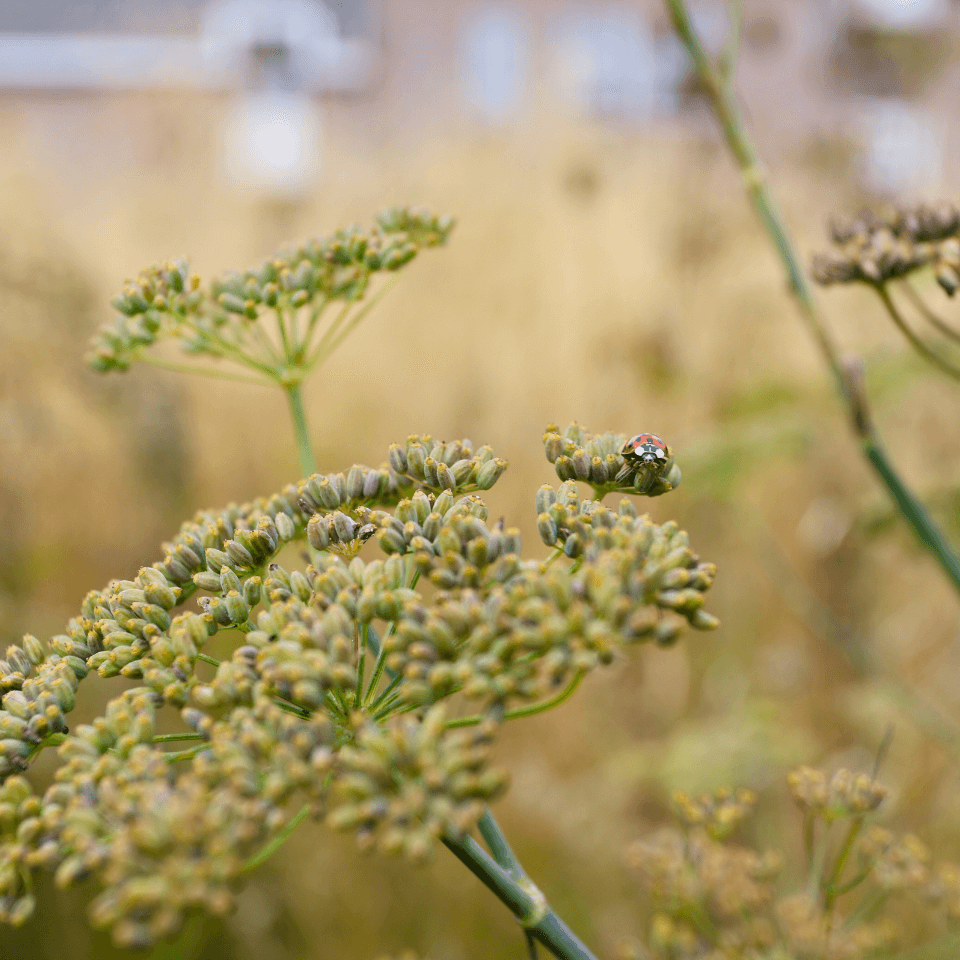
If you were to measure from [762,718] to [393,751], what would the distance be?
319 cm

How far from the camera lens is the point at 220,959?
11.6 feet

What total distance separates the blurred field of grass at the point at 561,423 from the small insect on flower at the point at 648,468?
132 cm

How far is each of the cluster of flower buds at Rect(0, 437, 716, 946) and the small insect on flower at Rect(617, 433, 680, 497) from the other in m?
0.10

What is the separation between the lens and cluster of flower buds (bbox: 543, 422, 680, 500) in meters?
1.06

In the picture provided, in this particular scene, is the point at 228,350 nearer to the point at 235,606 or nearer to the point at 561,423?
the point at 235,606

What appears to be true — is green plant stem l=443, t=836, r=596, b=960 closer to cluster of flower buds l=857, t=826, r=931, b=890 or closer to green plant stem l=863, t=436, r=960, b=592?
cluster of flower buds l=857, t=826, r=931, b=890

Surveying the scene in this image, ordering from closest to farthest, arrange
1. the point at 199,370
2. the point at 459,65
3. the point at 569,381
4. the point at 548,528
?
the point at 548,528
the point at 199,370
the point at 569,381
the point at 459,65

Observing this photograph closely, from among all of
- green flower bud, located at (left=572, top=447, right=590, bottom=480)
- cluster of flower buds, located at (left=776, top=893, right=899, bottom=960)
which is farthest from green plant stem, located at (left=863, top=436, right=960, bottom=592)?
green flower bud, located at (left=572, top=447, right=590, bottom=480)

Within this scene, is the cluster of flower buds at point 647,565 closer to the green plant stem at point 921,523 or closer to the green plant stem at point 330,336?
the green plant stem at point 330,336

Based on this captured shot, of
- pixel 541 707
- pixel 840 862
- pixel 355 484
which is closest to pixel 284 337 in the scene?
pixel 355 484

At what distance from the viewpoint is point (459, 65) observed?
9.67m

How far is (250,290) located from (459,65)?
31.7 ft

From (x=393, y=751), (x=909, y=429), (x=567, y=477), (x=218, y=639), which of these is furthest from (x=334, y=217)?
(x=393, y=751)

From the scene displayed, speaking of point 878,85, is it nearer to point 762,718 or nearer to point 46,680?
point 762,718
